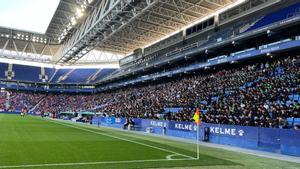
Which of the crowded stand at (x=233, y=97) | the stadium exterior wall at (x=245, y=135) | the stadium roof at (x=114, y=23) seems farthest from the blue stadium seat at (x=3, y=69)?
the stadium exterior wall at (x=245, y=135)

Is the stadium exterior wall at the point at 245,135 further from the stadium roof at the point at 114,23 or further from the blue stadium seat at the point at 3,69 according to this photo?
the blue stadium seat at the point at 3,69

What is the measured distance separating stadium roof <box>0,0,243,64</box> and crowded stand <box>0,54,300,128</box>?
841 centimetres

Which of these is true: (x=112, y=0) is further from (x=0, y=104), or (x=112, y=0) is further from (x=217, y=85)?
(x=0, y=104)

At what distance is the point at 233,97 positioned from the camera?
29219 mm

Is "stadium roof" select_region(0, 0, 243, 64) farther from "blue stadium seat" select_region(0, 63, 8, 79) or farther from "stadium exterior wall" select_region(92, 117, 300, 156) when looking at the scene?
"stadium exterior wall" select_region(92, 117, 300, 156)

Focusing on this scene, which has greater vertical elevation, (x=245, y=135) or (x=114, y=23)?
(x=114, y=23)

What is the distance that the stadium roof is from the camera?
37531 millimetres

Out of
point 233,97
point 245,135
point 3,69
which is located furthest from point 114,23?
point 3,69

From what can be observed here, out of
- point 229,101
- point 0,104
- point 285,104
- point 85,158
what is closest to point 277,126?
point 285,104

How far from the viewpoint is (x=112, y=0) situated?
1346 inches

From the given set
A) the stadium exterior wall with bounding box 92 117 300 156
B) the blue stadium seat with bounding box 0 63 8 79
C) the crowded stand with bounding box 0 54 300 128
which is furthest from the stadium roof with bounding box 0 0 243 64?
the stadium exterior wall with bounding box 92 117 300 156

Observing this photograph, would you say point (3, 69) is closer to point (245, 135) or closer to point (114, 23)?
point (114, 23)

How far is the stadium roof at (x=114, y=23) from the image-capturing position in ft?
123

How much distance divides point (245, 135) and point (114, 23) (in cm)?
2399
